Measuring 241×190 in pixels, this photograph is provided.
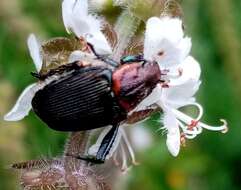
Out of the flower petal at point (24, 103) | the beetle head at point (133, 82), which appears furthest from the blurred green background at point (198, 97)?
the beetle head at point (133, 82)

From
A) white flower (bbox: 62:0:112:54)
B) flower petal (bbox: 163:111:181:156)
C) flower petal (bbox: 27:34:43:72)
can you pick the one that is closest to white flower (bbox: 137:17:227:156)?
flower petal (bbox: 163:111:181:156)

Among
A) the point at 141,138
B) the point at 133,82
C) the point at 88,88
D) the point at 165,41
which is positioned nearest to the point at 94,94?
the point at 88,88

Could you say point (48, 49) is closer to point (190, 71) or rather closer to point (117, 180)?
point (190, 71)

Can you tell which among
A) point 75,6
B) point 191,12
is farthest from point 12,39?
point 75,6

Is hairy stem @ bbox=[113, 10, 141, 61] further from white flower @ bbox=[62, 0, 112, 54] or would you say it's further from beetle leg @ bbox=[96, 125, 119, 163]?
beetle leg @ bbox=[96, 125, 119, 163]

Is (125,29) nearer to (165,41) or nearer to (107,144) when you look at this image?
(165,41)

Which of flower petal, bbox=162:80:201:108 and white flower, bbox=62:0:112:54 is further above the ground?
white flower, bbox=62:0:112:54
